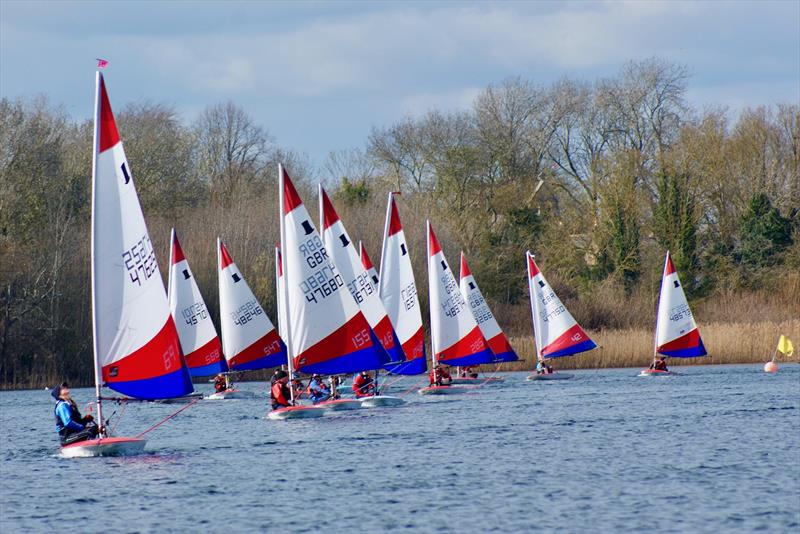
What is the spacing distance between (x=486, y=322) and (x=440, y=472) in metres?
22.2

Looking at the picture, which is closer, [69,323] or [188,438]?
[188,438]

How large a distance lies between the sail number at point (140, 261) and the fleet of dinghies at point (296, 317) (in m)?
0.02

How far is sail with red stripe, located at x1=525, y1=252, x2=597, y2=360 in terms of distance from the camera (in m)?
45.6

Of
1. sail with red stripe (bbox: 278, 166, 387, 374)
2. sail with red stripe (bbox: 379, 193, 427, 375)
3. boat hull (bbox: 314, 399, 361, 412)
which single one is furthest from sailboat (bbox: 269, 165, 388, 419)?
sail with red stripe (bbox: 379, 193, 427, 375)

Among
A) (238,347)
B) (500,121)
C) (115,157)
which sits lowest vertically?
(238,347)

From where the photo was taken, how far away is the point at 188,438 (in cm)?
2808

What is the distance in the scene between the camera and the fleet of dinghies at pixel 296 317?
22.5 meters

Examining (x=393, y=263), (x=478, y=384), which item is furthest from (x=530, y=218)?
(x=393, y=263)

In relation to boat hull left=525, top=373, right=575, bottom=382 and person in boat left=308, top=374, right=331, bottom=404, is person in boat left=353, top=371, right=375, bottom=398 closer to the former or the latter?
person in boat left=308, top=374, right=331, bottom=404

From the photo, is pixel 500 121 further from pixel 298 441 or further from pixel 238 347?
pixel 298 441

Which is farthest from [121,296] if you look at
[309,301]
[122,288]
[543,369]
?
[543,369]

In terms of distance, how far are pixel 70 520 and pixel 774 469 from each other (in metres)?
10.4

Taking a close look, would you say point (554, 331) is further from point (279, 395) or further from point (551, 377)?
point (279, 395)

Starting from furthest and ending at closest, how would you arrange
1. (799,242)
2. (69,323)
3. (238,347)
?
(799,242) < (69,323) < (238,347)
